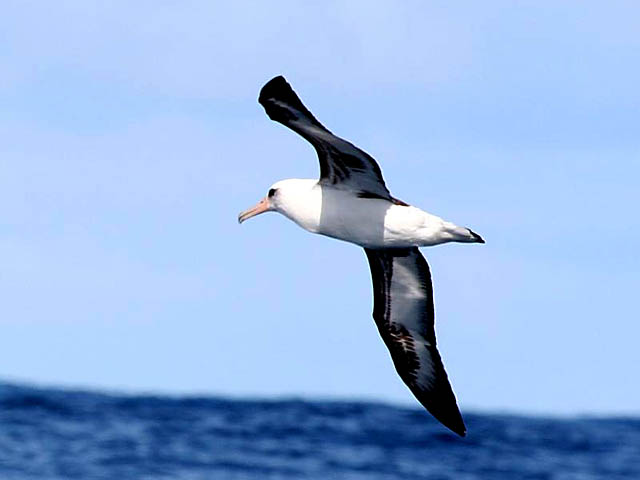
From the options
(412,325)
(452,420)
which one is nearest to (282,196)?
(412,325)

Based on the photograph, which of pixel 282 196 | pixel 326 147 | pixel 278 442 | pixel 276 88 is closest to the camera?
pixel 276 88

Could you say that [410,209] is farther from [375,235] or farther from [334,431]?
[334,431]

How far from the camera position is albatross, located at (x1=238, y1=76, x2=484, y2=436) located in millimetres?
13102

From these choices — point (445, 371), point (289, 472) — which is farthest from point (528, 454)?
point (445, 371)

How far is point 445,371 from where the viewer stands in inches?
647

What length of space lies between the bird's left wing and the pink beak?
1673 millimetres

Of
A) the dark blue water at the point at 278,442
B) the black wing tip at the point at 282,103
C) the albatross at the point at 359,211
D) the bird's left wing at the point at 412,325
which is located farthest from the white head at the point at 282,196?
the dark blue water at the point at 278,442

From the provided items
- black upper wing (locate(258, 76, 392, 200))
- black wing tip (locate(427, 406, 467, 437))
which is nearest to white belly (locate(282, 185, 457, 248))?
black upper wing (locate(258, 76, 392, 200))

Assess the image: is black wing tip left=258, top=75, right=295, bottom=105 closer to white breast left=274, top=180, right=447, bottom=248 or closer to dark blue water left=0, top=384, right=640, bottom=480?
white breast left=274, top=180, right=447, bottom=248

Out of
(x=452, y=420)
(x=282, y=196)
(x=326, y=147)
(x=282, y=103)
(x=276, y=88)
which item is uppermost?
(x=276, y=88)

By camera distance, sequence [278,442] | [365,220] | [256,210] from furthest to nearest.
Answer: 1. [278,442]
2. [256,210]
3. [365,220]

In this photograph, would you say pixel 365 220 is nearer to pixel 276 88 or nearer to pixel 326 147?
pixel 326 147

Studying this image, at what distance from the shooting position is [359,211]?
14.0m

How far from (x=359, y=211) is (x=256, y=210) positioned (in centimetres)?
154
